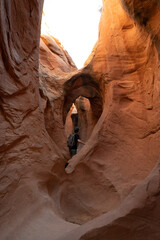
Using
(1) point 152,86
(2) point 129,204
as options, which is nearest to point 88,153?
(1) point 152,86

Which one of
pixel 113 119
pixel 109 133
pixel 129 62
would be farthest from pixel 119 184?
pixel 129 62

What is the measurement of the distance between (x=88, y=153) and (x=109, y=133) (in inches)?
30.6

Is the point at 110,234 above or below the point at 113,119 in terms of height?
above

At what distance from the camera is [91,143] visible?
15.4ft

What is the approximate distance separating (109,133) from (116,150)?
493mm

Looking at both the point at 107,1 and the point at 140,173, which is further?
the point at 107,1

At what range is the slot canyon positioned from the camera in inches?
63.3

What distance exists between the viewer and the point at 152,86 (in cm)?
445

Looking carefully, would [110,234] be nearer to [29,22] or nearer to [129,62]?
[29,22]

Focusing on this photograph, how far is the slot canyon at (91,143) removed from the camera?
1.61 meters

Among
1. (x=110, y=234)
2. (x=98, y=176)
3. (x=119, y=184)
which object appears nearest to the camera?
(x=110, y=234)

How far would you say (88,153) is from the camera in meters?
4.43

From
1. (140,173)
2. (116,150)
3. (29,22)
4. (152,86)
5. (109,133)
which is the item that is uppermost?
(29,22)

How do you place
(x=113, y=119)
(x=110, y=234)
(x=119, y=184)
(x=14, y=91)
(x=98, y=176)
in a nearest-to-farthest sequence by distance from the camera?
(x=110, y=234) → (x=14, y=91) → (x=119, y=184) → (x=98, y=176) → (x=113, y=119)
